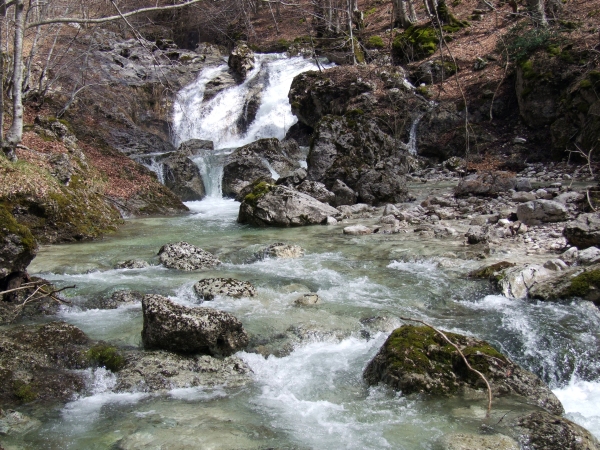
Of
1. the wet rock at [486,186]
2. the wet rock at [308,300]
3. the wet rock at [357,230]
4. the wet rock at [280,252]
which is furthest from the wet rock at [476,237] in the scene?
the wet rock at [486,186]

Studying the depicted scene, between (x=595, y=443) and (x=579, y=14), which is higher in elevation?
(x=579, y=14)

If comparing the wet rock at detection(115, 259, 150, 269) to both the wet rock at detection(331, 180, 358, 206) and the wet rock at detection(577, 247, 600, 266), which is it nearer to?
the wet rock at detection(577, 247, 600, 266)

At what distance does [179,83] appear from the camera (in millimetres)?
27250

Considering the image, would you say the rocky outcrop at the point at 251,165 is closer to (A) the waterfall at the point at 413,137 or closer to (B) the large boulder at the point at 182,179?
(B) the large boulder at the point at 182,179

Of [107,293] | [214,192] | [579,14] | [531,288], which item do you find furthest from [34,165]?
[579,14]

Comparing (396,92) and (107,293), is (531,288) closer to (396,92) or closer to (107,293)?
(107,293)

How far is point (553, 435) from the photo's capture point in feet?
10.6

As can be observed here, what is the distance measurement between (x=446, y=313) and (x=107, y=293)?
14.5 feet

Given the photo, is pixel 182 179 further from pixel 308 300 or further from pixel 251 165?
pixel 308 300

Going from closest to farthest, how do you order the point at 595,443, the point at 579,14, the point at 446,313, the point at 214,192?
the point at 595,443 → the point at 446,313 → the point at 214,192 → the point at 579,14

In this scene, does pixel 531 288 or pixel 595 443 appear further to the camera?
pixel 531 288

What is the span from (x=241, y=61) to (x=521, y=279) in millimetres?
25774

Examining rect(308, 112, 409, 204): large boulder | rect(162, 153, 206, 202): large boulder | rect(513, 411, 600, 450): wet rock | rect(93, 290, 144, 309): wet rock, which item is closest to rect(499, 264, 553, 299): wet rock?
rect(513, 411, 600, 450): wet rock

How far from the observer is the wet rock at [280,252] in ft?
Answer: 28.7
